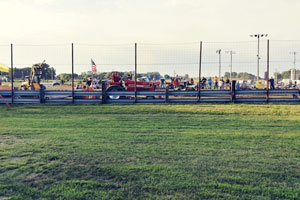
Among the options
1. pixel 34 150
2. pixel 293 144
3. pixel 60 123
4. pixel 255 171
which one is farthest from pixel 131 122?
pixel 255 171

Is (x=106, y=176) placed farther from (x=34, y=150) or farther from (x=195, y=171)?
(x=34, y=150)

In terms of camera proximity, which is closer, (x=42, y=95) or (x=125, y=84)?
(x=42, y=95)

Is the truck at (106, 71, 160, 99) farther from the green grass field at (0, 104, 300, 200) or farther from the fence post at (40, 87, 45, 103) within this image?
the green grass field at (0, 104, 300, 200)

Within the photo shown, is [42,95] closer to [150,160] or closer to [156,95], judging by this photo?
[156,95]

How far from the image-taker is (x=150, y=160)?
221 inches

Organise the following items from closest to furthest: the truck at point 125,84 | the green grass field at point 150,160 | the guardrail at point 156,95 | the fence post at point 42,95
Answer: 1. the green grass field at point 150,160
2. the guardrail at point 156,95
3. the fence post at point 42,95
4. the truck at point 125,84

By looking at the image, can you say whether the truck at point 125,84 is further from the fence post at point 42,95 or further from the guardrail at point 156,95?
the fence post at point 42,95

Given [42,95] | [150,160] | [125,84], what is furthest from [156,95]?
[150,160]

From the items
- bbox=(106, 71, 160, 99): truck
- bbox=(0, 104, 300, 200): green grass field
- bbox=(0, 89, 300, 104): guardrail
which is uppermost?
bbox=(106, 71, 160, 99): truck

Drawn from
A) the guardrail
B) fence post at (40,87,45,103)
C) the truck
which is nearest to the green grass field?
the guardrail

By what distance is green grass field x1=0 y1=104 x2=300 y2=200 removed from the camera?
13.9 feet

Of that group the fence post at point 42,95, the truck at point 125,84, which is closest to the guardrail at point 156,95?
the fence post at point 42,95

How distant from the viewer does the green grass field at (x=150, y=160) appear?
4.22m

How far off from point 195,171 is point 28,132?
5491mm
